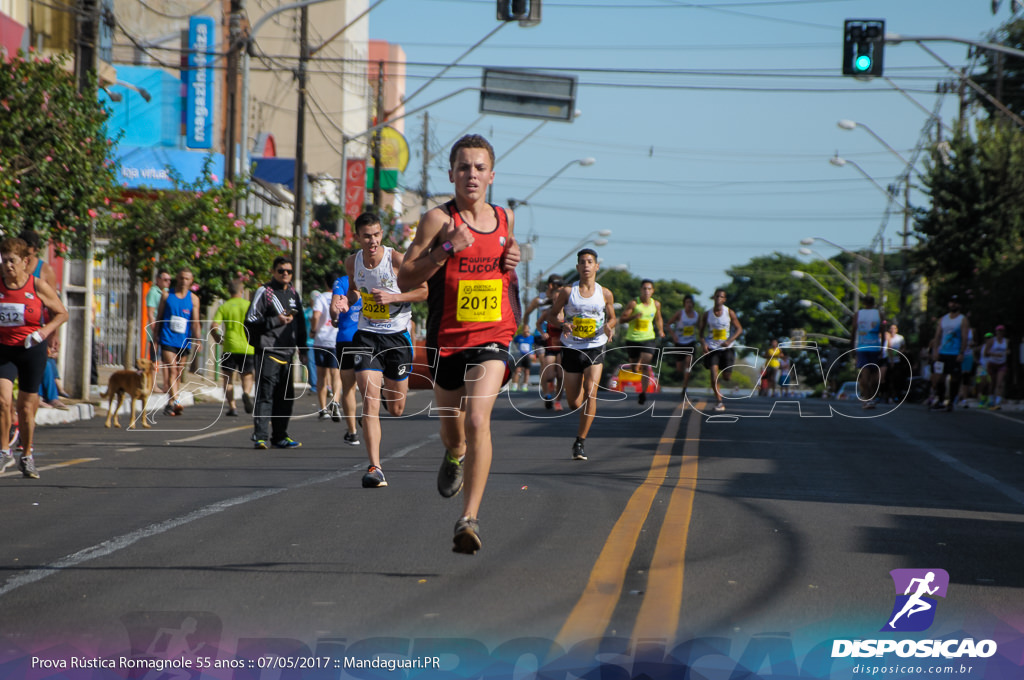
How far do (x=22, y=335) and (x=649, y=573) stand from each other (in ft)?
20.5

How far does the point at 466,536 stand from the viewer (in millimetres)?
6363

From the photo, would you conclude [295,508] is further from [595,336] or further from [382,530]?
[595,336]

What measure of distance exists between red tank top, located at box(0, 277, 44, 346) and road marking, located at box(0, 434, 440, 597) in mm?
2485

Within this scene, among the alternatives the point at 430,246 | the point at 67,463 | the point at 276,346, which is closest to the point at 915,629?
the point at 430,246

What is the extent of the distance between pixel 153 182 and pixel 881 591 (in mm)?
30964

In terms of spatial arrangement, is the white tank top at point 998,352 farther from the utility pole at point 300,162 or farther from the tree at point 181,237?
the utility pole at point 300,162

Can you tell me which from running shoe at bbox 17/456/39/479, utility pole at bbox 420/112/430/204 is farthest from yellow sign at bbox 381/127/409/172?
running shoe at bbox 17/456/39/479

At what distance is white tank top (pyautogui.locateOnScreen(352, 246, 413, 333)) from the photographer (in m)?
10.6

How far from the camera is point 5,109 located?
674 inches

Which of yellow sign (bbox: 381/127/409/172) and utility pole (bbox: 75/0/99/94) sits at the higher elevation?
yellow sign (bbox: 381/127/409/172)

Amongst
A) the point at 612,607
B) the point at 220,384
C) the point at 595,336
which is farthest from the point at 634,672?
the point at 220,384

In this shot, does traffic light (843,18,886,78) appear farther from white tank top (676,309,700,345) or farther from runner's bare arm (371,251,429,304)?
runner's bare arm (371,251,429,304)

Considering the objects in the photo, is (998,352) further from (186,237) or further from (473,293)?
(473,293)

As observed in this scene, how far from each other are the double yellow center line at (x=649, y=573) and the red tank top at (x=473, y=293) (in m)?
1.32
